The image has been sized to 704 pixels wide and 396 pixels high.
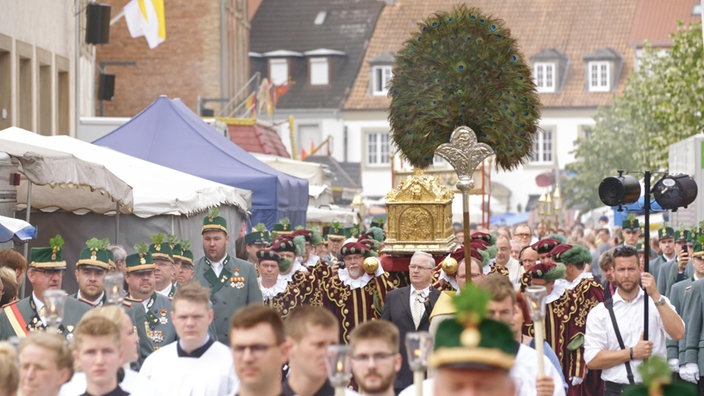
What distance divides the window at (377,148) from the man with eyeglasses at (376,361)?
69.0m

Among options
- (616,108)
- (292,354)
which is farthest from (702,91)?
(292,354)

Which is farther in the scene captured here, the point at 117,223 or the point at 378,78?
the point at 378,78

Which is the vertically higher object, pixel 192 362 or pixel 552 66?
pixel 552 66

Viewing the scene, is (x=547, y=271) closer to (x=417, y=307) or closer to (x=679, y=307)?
(x=417, y=307)

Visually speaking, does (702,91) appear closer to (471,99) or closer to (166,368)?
(471,99)

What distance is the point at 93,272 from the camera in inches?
488

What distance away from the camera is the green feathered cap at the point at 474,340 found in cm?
449

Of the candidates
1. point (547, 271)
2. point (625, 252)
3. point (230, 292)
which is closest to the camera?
point (625, 252)

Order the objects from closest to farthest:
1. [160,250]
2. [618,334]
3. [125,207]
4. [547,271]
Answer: [618,334]
[547,271]
[160,250]
[125,207]

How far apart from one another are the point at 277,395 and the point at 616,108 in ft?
180

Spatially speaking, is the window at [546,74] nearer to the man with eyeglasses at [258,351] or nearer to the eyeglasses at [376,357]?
the eyeglasses at [376,357]

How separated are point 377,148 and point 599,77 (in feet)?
33.7

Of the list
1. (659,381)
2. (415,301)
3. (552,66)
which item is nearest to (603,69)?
(552,66)

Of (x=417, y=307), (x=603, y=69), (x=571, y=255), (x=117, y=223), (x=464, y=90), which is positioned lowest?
(x=417, y=307)
